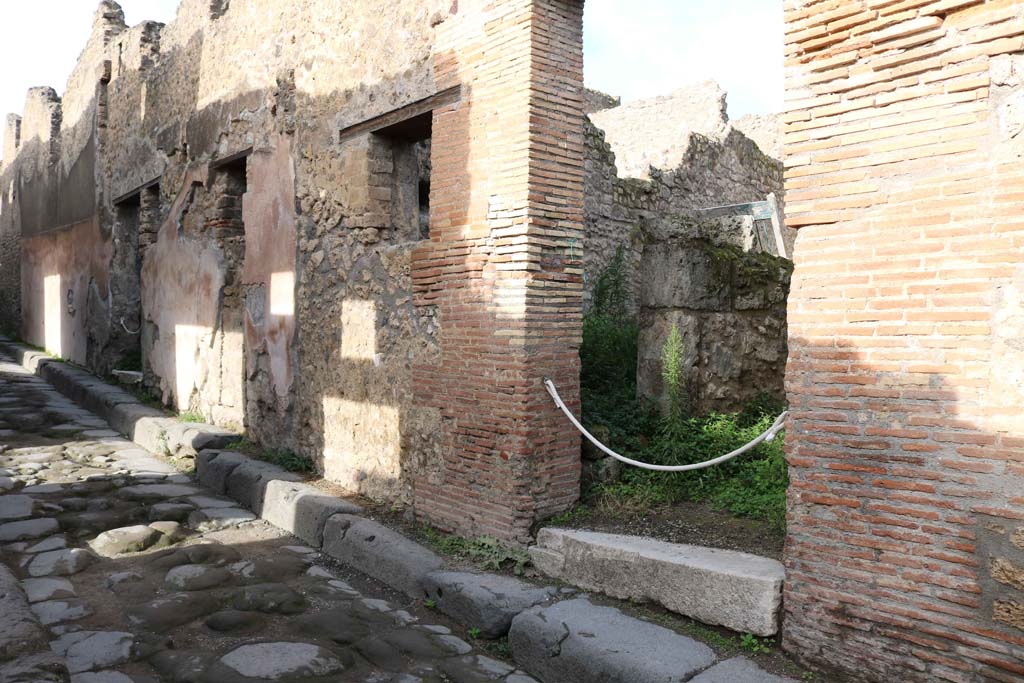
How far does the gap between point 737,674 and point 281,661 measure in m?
1.86

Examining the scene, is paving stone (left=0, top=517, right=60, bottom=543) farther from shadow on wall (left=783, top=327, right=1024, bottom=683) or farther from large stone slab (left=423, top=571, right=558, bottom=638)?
shadow on wall (left=783, top=327, right=1024, bottom=683)

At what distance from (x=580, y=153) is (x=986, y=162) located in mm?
2260

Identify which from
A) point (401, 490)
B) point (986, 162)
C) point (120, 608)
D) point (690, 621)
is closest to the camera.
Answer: point (986, 162)

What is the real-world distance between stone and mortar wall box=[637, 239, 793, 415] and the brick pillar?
884 millimetres

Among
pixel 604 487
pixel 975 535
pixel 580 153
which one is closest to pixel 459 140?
pixel 580 153

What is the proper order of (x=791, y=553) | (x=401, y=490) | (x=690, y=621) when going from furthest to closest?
1. (x=401, y=490)
2. (x=690, y=621)
3. (x=791, y=553)

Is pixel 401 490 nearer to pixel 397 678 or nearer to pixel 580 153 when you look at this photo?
pixel 397 678

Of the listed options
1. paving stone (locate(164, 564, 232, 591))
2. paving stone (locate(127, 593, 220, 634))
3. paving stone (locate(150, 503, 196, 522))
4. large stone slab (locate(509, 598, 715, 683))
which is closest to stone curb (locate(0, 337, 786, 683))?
large stone slab (locate(509, 598, 715, 683))

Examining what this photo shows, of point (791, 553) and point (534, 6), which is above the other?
point (534, 6)

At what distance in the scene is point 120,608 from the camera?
396cm

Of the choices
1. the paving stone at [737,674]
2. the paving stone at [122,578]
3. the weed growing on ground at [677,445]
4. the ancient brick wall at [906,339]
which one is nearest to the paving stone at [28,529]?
the paving stone at [122,578]

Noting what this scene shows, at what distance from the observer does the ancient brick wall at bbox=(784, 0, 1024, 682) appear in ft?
8.51

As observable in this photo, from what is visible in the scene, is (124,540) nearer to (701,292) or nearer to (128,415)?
(701,292)

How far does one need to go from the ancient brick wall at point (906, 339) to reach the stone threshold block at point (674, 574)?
149 mm
